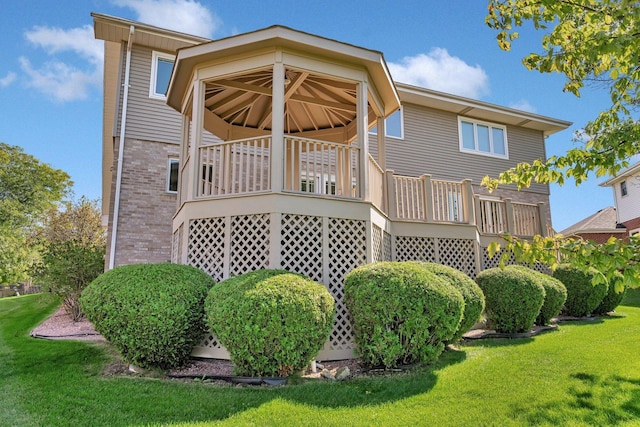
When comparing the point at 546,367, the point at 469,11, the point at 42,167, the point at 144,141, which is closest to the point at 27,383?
the point at 546,367

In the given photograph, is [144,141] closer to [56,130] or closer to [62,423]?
[62,423]

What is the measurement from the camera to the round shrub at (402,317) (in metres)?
5.60

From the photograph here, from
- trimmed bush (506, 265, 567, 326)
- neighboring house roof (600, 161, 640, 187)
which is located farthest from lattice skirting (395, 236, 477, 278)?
neighboring house roof (600, 161, 640, 187)

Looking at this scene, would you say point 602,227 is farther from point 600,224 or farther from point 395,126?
point 395,126

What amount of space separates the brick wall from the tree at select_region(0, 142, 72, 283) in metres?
22.1

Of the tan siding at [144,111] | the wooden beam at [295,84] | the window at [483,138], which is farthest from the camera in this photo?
the window at [483,138]

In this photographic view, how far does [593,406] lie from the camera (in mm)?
4426

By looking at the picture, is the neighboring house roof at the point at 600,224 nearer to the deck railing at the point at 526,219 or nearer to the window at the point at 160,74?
the deck railing at the point at 526,219

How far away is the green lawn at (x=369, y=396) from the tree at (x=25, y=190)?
91.8ft

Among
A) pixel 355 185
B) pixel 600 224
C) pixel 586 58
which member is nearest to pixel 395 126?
pixel 355 185

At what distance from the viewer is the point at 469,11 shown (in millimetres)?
7777

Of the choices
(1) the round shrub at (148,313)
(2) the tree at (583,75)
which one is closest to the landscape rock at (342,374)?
(1) the round shrub at (148,313)

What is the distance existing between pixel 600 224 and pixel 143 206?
Result: 90.7 feet

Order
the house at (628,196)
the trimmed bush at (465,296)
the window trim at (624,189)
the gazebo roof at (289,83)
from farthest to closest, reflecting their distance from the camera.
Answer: the window trim at (624,189), the house at (628,196), the gazebo roof at (289,83), the trimmed bush at (465,296)
